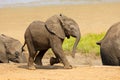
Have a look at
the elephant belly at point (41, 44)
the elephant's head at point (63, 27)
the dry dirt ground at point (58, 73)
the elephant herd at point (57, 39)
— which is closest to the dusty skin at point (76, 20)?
the dry dirt ground at point (58, 73)

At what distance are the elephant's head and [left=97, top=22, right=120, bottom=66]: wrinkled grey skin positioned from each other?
102 cm

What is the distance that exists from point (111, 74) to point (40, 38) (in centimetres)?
167

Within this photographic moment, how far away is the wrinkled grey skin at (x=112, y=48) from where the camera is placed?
1091 centimetres

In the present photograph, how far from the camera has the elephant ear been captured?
1023cm

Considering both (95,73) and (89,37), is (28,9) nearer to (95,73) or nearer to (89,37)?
(89,37)

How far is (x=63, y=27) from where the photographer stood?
10.4m

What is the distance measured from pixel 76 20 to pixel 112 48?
614 inches

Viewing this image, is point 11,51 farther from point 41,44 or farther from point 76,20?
point 76,20

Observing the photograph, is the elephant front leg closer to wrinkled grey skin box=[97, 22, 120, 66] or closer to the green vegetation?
wrinkled grey skin box=[97, 22, 120, 66]

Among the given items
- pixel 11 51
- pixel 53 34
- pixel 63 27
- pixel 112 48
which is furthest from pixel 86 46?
pixel 53 34

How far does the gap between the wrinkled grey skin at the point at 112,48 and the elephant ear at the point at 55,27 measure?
1244mm

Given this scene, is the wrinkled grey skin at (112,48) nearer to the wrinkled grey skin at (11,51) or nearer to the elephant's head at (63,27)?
the elephant's head at (63,27)

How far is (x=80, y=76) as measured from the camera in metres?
9.30

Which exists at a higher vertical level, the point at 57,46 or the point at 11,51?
the point at 57,46
